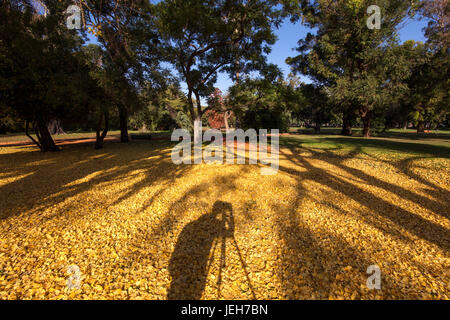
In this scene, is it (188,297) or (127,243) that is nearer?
(188,297)

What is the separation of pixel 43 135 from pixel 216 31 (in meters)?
14.3

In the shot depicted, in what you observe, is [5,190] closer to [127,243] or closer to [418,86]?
[127,243]

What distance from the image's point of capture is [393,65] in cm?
2009

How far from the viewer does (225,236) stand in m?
3.89

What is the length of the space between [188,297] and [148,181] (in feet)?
17.7

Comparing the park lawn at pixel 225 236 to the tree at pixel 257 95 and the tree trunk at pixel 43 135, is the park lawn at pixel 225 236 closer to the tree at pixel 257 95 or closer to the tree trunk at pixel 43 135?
the tree trunk at pixel 43 135

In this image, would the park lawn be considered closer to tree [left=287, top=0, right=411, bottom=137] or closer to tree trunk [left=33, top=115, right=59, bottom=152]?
tree trunk [left=33, top=115, right=59, bottom=152]

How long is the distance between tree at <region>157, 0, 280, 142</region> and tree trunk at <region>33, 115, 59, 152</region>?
9.70 metres

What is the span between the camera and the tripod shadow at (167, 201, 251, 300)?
2668 millimetres

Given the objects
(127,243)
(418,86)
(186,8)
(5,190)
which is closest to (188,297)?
(127,243)

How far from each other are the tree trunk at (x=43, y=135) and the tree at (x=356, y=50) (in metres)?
26.6

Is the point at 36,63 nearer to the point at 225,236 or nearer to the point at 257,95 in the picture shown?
the point at 225,236

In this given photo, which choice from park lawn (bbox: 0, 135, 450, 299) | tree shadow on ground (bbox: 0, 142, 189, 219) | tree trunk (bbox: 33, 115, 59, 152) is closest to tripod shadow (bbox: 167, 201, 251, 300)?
park lawn (bbox: 0, 135, 450, 299)
